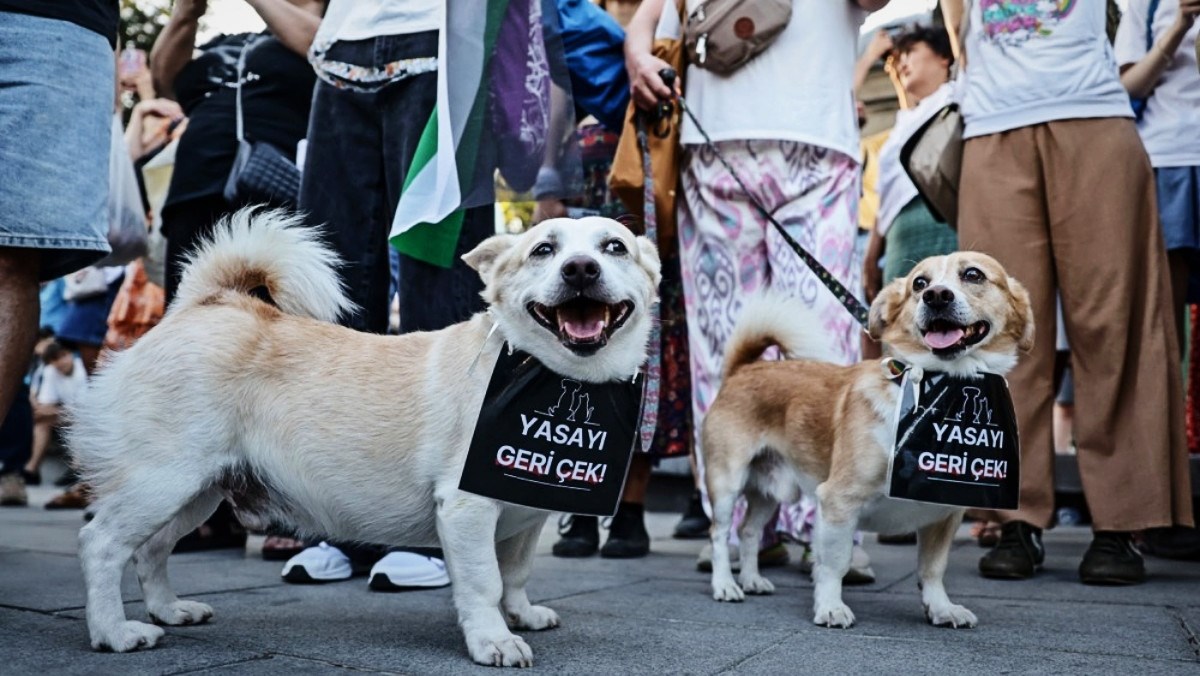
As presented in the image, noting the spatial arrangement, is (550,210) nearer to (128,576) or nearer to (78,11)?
(78,11)

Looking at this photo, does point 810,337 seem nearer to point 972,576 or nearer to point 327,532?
point 972,576

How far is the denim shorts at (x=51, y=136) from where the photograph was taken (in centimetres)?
280

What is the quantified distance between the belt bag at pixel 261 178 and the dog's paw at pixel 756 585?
2.32 metres

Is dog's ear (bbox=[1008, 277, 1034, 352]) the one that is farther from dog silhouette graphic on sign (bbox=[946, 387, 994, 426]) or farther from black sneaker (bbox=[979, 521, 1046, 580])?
black sneaker (bbox=[979, 521, 1046, 580])

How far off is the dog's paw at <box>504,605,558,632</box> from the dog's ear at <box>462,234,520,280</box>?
0.96 metres

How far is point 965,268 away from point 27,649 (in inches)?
111

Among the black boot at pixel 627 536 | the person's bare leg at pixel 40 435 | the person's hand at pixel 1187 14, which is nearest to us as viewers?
the person's hand at pixel 1187 14

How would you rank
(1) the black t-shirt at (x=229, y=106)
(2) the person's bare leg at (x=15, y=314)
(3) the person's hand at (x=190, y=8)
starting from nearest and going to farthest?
(2) the person's bare leg at (x=15, y=314) → (3) the person's hand at (x=190, y=8) → (1) the black t-shirt at (x=229, y=106)

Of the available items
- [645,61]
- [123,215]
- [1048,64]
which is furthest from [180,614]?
[1048,64]

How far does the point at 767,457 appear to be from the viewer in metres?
3.76

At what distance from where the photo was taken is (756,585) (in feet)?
11.8

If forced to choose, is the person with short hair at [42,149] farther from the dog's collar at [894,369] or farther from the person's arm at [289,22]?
the dog's collar at [894,369]

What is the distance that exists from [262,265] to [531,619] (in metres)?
1.29

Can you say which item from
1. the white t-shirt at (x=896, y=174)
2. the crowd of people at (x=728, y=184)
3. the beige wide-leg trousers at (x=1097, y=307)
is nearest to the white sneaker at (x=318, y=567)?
the crowd of people at (x=728, y=184)
